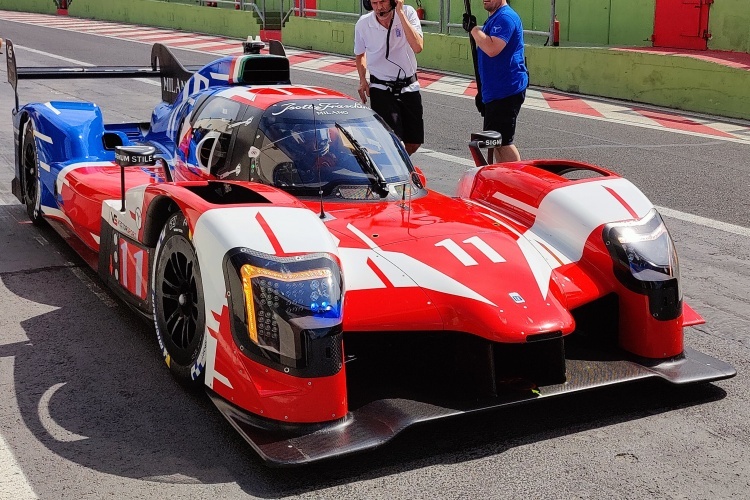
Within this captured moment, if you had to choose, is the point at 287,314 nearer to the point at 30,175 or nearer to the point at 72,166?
the point at 72,166

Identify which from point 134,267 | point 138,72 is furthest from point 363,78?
point 134,267

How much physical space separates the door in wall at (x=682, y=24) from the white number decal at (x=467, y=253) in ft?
44.0

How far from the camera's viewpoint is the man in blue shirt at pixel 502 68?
7.41 m

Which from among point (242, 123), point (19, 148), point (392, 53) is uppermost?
point (392, 53)

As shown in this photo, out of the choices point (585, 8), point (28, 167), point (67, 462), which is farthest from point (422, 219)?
point (585, 8)

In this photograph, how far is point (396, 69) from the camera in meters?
7.60

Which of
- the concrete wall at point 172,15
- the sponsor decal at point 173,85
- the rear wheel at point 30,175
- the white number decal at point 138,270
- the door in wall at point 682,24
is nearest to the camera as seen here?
the white number decal at point 138,270

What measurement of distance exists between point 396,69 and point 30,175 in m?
2.79

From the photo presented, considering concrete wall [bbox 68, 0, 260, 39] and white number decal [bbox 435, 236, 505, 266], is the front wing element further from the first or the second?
concrete wall [bbox 68, 0, 260, 39]

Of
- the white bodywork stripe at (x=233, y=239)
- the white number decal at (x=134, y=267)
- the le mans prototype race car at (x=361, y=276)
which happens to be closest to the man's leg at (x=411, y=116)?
the le mans prototype race car at (x=361, y=276)

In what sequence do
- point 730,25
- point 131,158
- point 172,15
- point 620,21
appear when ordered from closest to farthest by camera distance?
point 131,158 < point 730,25 < point 620,21 < point 172,15

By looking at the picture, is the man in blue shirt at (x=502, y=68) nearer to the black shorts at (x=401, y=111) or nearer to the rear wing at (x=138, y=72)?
the black shorts at (x=401, y=111)

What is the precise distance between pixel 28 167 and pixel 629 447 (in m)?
5.06

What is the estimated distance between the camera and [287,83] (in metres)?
6.85
